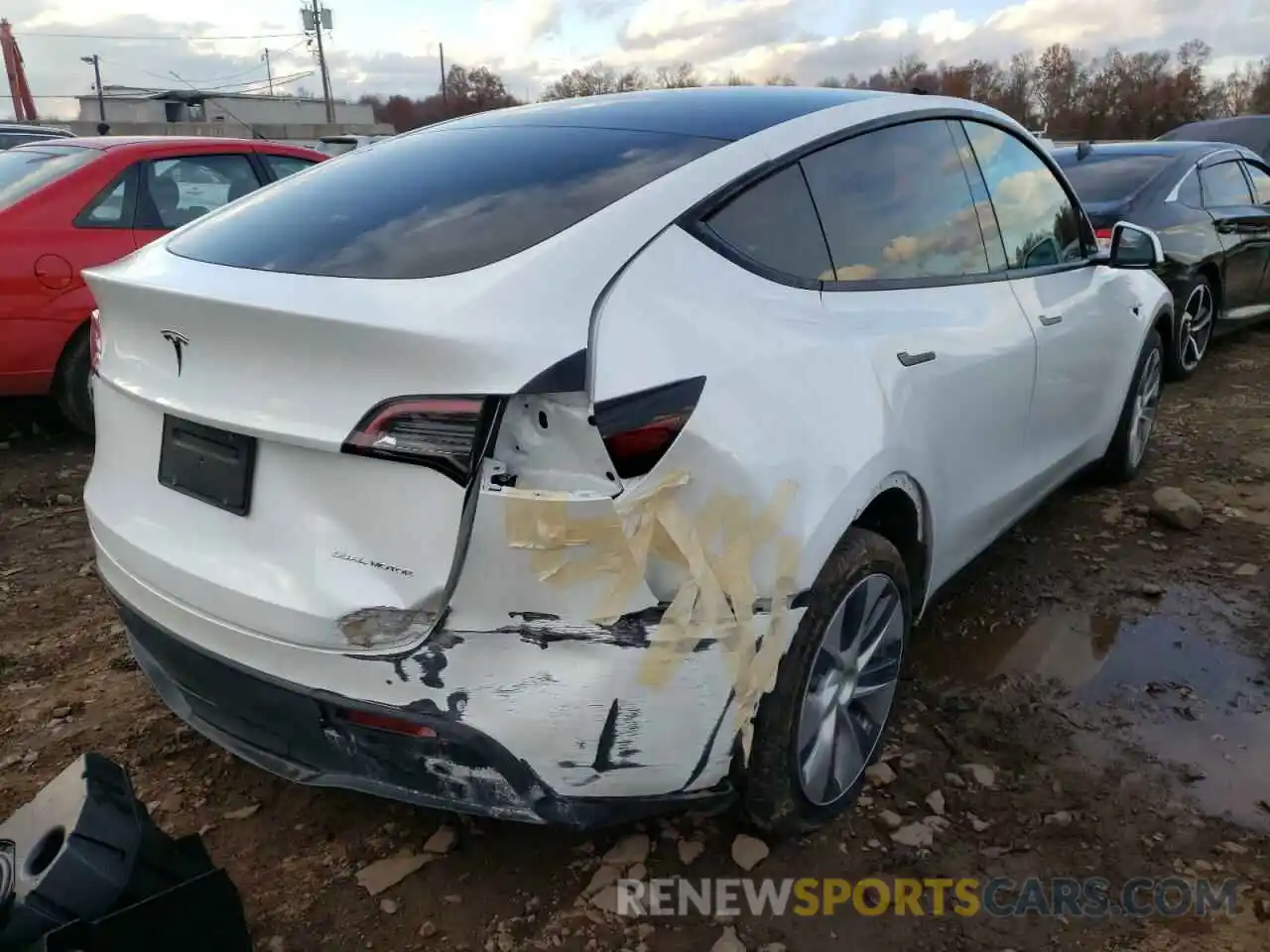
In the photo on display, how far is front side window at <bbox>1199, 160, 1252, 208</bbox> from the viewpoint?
265 inches

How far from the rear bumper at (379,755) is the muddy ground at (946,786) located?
0.38 m

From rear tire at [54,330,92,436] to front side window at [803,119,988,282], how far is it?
157 inches

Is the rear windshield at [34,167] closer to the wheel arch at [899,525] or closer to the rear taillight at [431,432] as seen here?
the rear taillight at [431,432]

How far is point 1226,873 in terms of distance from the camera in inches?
89.2

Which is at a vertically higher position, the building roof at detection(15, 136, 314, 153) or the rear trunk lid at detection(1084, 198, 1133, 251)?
the building roof at detection(15, 136, 314, 153)

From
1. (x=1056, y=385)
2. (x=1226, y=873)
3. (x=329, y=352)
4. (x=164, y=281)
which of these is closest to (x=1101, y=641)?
(x=1056, y=385)

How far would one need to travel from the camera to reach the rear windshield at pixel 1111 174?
6.33 metres

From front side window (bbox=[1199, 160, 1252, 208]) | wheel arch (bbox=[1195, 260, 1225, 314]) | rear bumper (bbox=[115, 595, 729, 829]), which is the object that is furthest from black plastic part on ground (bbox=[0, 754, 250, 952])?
front side window (bbox=[1199, 160, 1252, 208])

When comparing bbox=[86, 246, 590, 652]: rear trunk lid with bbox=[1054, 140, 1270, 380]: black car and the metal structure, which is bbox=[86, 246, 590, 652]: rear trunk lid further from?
the metal structure

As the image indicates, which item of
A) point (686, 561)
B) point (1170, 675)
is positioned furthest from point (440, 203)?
point (1170, 675)

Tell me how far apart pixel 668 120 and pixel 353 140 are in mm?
6318

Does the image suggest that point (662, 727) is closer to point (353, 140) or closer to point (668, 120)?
point (668, 120)

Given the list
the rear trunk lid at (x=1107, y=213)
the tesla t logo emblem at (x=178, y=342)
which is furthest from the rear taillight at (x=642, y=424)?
the rear trunk lid at (x=1107, y=213)

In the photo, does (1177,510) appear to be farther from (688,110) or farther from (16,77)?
(16,77)
